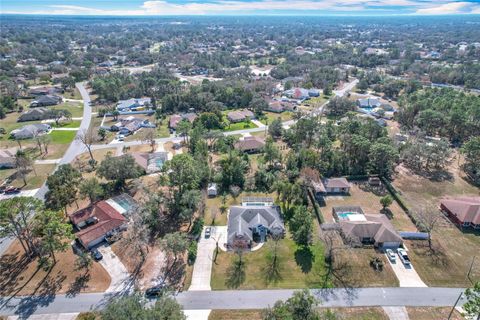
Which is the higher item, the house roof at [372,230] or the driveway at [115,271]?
the house roof at [372,230]

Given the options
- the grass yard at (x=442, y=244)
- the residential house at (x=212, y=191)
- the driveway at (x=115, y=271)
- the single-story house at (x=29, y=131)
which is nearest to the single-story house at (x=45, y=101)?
the single-story house at (x=29, y=131)

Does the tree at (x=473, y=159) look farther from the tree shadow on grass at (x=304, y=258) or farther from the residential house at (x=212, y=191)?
the residential house at (x=212, y=191)

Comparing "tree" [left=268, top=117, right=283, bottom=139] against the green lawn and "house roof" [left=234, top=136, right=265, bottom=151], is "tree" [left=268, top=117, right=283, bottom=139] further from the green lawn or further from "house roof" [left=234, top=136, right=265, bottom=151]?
the green lawn

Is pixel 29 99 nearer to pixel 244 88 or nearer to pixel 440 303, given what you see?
pixel 244 88

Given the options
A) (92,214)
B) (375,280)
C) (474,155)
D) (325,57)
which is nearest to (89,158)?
(92,214)

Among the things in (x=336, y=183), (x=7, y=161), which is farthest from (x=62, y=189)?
(x=336, y=183)

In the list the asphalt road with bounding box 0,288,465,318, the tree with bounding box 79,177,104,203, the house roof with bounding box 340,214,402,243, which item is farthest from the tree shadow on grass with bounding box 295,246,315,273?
the tree with bounding box 79,177,104,203

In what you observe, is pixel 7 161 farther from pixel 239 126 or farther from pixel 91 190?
pixel 239 126
